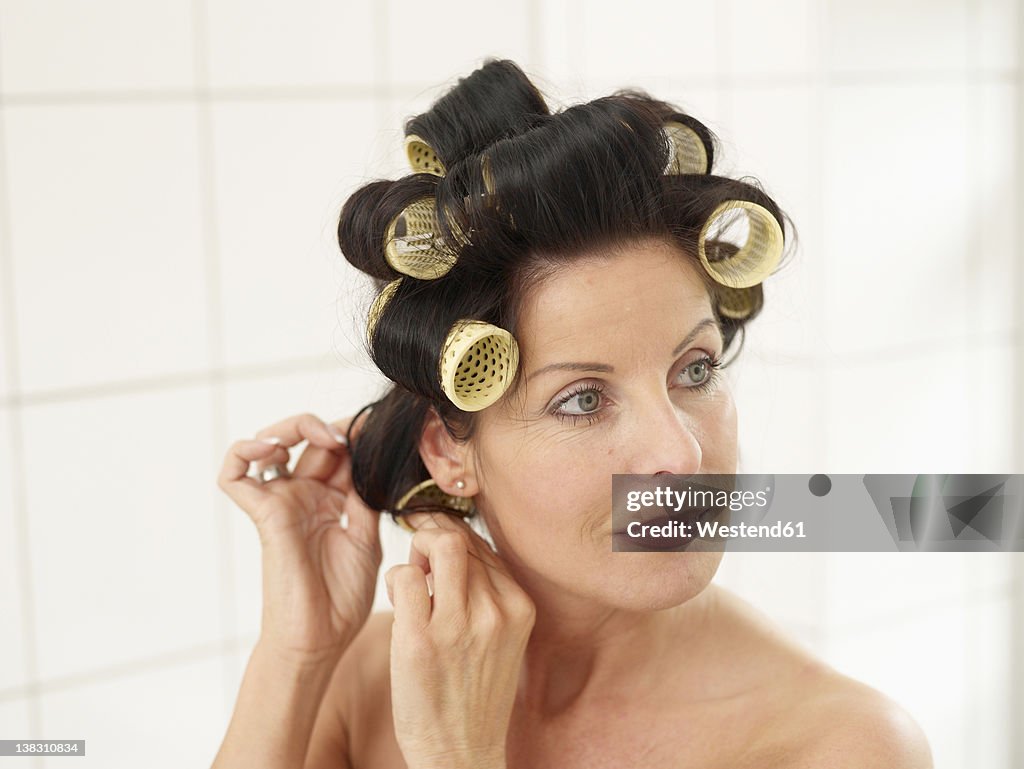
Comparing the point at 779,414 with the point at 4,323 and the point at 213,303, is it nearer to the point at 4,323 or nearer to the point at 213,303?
the point at 213,303

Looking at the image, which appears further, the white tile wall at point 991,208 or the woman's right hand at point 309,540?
the white tile wall at point 991,208

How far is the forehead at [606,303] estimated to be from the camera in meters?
0.67

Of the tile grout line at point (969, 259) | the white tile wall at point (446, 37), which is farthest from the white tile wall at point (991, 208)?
the white tile wall at point (446, 37)

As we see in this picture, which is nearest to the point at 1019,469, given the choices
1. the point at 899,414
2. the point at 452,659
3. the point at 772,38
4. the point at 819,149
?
the point at 899,414

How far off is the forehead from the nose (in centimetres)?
5

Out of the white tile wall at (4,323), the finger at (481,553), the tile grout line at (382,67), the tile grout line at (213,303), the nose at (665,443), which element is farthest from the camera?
the tile grout line at (382,67)

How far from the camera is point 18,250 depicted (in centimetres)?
112

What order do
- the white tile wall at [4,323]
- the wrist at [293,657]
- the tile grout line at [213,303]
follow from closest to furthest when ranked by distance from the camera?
the wrist at [293,657] → the white tile wall at [4,323] → the tile grout line at [213,303]

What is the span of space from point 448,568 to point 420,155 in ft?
0.89

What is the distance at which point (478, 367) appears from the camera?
0.68 m

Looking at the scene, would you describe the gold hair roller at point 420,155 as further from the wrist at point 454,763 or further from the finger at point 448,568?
the wrist at point 454,763

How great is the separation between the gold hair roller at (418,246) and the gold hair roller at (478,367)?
4cm

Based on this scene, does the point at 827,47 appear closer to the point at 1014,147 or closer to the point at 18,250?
the point at 1014,147

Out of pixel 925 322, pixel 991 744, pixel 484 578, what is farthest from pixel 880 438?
→ pixel 484 578
